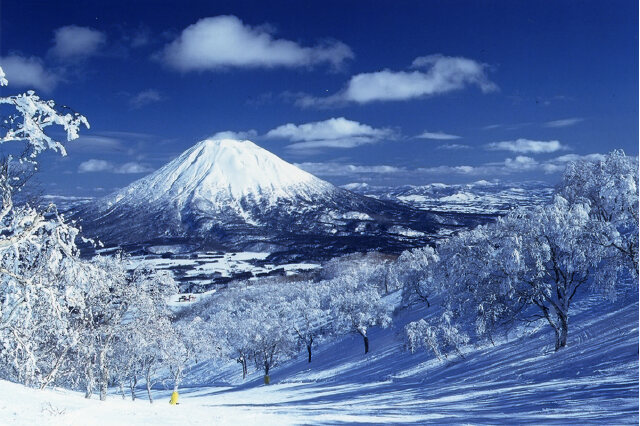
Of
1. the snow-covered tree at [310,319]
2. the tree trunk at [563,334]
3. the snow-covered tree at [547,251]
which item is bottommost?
the snow-covered tree at [310,319]

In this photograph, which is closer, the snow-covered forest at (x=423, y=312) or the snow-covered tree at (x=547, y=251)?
the snow-covered forest at (x=423, y=312)

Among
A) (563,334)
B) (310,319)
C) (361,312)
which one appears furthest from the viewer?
(310,319)

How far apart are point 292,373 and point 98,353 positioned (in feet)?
116

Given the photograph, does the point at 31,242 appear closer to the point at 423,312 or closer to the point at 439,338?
the point at 439,338

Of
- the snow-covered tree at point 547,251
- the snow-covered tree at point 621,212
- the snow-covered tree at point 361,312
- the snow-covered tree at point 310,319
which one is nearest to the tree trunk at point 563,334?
the snow-covered tree at point 547,251

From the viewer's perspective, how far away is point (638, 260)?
1997cm

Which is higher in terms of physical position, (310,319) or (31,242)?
(31,242)

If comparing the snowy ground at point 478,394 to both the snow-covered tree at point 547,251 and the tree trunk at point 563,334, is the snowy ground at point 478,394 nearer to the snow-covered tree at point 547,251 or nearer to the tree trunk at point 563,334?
the tree trunk at point 563,334

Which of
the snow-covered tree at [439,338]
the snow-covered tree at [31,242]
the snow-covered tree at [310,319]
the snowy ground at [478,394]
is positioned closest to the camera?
the snow-covered tree at [31,242]

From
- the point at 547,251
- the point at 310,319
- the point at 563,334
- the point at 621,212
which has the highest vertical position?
the point at 621,212

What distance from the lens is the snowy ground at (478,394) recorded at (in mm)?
14125

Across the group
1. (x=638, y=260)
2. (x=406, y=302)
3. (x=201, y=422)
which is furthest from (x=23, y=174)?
(x=406, y=302)

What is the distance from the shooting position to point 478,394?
2058 centimetres

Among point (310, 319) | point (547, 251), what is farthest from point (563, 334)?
point (310, 319)
